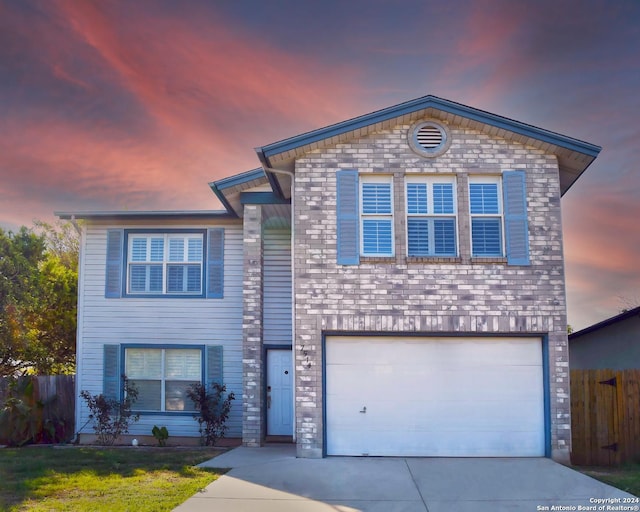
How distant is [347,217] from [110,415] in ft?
24.6

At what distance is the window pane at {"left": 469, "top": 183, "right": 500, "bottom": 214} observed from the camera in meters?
12.3

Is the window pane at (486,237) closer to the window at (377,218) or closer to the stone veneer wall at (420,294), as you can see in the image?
the stone veneer wall at (420,294)

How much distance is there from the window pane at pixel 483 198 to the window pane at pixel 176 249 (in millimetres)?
7055

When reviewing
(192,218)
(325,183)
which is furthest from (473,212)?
(192,218)

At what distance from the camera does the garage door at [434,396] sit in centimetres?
1198

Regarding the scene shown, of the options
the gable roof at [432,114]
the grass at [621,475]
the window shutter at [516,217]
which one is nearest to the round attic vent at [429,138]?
the gable roof at [432,114]

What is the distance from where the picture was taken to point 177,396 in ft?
50.5

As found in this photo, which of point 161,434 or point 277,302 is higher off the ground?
point 277,302

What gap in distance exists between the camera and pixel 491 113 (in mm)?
12172

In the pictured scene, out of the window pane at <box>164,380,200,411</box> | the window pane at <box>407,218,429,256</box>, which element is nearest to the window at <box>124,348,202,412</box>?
the window pane at <box>164,380,200,411</box>

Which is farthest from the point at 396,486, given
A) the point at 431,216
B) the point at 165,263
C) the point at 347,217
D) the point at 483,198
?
the point at 165,263

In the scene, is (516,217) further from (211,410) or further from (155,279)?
(155,279)

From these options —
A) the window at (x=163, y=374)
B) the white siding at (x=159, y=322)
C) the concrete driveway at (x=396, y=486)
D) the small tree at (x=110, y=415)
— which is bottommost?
the concrete driveway at (x=396, y=486)

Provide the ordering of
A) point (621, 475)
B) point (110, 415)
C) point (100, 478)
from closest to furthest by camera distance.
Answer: point (100, 478), point (621, 475), point (110, 415)
